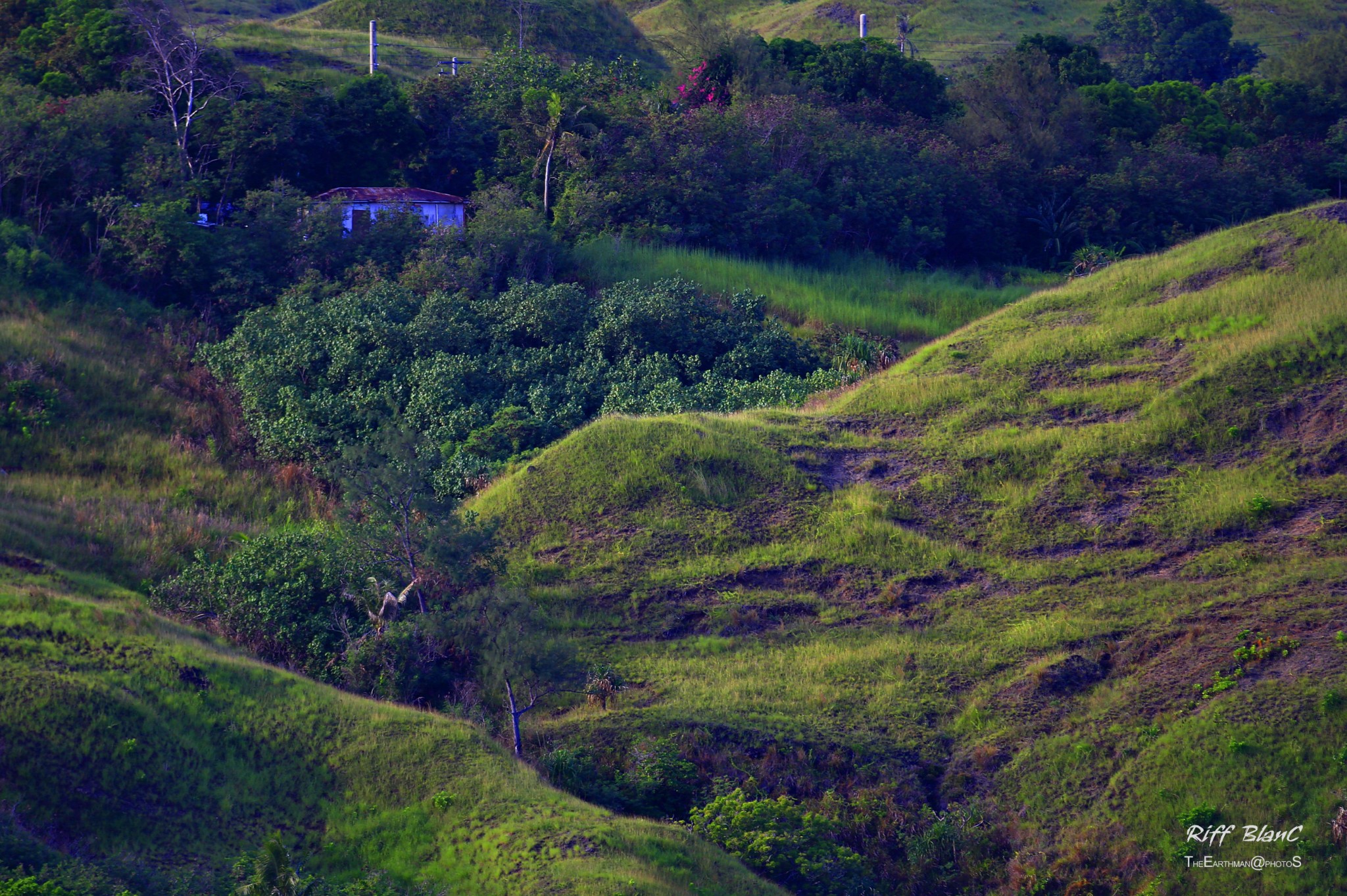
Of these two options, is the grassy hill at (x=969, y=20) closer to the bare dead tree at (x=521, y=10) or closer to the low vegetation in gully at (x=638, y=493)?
the bare dead tree at (x=521, y=10)

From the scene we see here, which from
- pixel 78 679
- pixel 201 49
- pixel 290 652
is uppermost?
pixel 201 49

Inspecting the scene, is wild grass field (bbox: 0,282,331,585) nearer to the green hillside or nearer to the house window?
the house window

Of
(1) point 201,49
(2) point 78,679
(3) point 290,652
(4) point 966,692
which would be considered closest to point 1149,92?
(1) point 201,49

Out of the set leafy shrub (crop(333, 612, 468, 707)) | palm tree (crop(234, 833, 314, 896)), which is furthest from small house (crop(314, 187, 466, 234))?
palm tree (crop(234, 833, 314, 896))

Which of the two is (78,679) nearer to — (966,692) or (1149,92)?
(966,692)

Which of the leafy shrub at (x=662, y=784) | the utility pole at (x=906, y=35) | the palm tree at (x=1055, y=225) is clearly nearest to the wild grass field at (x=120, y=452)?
the leafy shrub at (x=662, y=784)

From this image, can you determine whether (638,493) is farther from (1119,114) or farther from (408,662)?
(1119,114)
